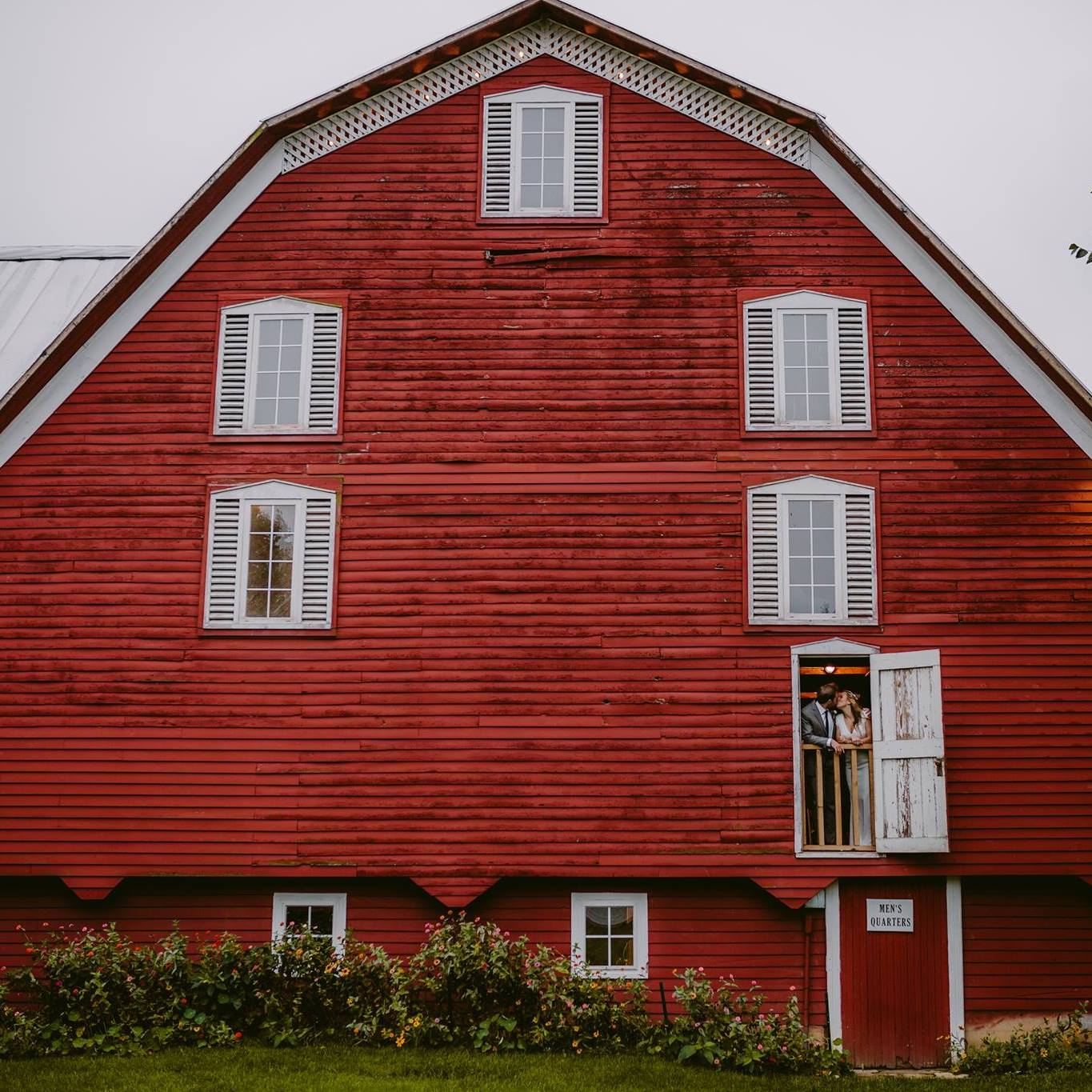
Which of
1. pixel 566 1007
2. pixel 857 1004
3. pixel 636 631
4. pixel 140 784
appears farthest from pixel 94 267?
pixel 857 1004

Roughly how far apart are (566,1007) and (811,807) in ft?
12.5

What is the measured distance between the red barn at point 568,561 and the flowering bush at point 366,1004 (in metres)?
0.80

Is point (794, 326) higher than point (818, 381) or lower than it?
higher

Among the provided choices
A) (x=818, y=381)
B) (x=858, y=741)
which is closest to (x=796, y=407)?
(x=818, y=381)

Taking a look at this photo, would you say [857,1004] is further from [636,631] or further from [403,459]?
[403,459]

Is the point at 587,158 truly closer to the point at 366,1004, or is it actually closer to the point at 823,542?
the point at 823,542

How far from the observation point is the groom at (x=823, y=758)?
15.5 meters

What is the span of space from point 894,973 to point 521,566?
631cm

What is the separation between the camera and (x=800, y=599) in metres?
15.7

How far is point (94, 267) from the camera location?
21172 millimetres

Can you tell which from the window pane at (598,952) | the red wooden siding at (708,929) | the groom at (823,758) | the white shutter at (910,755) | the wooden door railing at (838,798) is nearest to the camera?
the white shutter at (910,755)

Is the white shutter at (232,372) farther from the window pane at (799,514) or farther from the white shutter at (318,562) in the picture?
the window pane at (799,514)

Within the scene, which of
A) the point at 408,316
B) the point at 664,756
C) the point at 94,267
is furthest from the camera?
the point at 94,267

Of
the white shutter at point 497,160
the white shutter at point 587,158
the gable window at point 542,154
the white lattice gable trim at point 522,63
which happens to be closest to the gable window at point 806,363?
the white lattice gable trim at point 522,63
